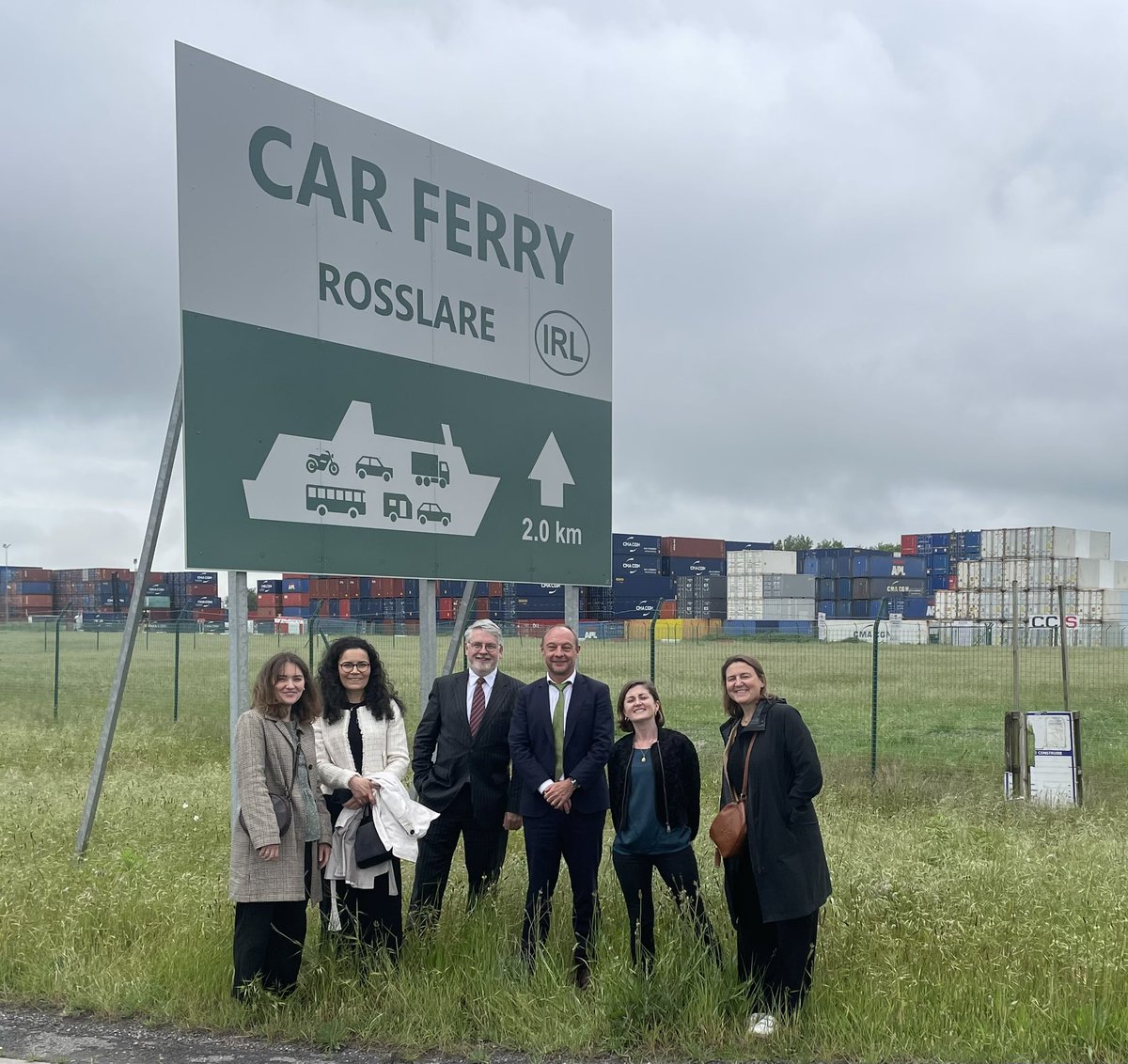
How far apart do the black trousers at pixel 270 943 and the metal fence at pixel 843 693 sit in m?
7.49

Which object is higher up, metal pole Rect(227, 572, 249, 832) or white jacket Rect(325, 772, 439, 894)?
metal pole Rect(227, 572, 249, 832)

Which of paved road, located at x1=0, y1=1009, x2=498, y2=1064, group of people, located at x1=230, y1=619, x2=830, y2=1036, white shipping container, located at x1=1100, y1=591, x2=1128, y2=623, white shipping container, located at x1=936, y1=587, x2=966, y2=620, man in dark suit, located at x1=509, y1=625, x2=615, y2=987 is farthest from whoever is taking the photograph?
white shipping container, located at x1=936, y1=587, x2=966, y2=620

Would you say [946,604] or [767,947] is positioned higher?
[946,604]

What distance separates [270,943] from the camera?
17.3 feet

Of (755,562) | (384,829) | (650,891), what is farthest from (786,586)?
(384,829)

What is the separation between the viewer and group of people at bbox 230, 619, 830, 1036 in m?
4.96

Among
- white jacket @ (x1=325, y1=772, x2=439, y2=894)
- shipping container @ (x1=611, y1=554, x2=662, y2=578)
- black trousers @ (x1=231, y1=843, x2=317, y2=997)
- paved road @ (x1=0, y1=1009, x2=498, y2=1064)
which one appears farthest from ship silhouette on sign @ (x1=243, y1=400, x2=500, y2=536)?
shipping container @ (x1=611, y1=554, x2=662, y2=578)

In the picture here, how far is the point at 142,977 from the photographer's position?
5.55 meters

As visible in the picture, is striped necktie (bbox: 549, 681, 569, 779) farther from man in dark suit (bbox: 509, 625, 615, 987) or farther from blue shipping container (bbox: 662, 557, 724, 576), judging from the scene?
blue shipping container (bbox: 662, 557, 724, 576)

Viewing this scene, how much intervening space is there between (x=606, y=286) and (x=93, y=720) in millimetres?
11983

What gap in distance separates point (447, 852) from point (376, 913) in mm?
597

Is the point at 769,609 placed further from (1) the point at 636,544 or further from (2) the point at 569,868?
(2) the point at 569,868

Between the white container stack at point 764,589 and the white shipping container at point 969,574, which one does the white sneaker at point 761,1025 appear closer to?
the white shipping container at point 969,574

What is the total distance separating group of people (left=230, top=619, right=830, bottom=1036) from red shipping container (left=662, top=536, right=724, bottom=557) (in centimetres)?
7461
